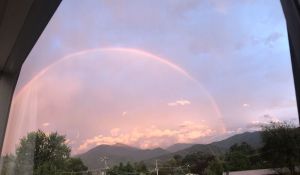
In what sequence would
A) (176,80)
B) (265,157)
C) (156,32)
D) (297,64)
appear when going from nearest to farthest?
(297,64), (265,157), (176,80), (156,32)

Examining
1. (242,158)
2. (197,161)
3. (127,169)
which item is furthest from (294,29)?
(127,169)

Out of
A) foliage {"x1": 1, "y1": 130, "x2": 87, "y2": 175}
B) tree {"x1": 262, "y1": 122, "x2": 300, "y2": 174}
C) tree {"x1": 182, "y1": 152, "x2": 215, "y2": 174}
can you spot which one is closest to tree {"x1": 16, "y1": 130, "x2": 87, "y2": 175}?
foliage {"x1": 1, "y1": 130, "x2": 87, "y2": 175}

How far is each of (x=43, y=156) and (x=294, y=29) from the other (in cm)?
144

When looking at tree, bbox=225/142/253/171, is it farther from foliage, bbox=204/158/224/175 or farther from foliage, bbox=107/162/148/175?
foliage, bbox=107/162/148/175

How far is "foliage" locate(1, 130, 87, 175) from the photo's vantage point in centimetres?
162

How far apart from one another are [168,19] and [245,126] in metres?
1.04

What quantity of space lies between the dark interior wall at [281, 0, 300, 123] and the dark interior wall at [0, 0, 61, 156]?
927 millimetres

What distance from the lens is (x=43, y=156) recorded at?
1.72 meters

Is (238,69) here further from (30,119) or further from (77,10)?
(30,119)

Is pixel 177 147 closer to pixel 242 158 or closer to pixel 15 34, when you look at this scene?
pixel 242 158

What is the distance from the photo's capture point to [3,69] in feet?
6.55

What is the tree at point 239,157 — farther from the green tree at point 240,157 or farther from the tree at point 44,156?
the tree at point 44,156

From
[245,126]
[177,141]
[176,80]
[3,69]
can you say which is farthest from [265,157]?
[3,69]

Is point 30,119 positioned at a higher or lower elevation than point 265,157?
higher
